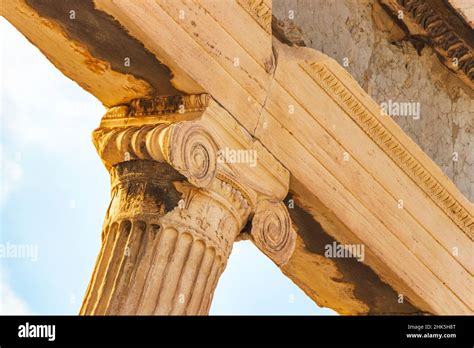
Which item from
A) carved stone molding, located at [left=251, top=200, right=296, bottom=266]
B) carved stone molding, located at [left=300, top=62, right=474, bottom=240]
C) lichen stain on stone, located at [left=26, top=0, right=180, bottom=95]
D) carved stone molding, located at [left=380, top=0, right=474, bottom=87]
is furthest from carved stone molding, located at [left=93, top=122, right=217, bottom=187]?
carved stone molding, located at [left=380, top=0, right=474, bottom=87]

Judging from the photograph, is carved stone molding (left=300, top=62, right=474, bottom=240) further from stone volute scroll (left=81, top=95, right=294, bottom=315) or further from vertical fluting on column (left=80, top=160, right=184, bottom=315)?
vertical fluting on column (left=80, top=160, right=184, bottom=315)

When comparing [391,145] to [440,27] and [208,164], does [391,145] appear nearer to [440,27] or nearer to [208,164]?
[440,27]

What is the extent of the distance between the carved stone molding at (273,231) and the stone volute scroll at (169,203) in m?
0.03

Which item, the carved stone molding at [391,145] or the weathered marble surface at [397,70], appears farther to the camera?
the weathered marble surface at [397,70]

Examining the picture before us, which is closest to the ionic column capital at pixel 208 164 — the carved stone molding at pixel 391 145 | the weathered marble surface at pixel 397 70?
the carved stone molding at pixel 391 145

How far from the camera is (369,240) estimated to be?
8.72 m

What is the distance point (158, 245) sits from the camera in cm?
757

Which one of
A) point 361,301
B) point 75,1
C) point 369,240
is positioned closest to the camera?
point 75,1

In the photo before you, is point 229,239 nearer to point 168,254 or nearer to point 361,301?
point 168,254

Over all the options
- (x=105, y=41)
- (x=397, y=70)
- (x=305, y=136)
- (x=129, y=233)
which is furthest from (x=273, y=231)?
(x=397, y=70)

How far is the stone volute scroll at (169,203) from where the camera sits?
7543 millimetres

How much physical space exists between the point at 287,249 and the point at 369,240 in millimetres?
673

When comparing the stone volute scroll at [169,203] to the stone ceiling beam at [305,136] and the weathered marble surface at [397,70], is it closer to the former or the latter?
the stone ceiling beam at [305,136]
